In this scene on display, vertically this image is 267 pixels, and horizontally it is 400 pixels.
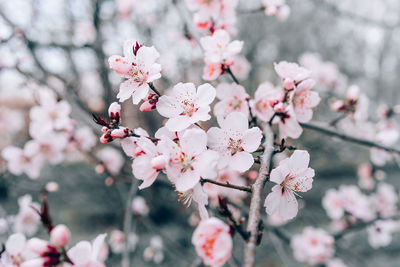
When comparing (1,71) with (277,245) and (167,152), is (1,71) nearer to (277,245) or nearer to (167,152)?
(167,152)

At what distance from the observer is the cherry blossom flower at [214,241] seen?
30.3 inches

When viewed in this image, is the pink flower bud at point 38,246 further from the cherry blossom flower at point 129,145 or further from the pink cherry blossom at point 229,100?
the pink cherry blossom at point 229,100

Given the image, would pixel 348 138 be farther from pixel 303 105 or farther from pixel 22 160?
pixel 22 160

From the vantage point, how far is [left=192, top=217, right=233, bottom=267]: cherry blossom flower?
2.52ft

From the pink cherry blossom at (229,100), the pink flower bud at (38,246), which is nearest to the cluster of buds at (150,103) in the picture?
the pink cherry blossom at (229,100)

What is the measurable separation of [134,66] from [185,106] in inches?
10.2

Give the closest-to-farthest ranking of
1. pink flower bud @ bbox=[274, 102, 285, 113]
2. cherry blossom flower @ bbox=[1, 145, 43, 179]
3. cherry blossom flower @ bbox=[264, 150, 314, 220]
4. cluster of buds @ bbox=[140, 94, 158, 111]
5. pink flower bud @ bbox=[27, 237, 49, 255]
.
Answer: pink flower bud @ bbox=[27, 237, 49, 255], cherry blossom flower @ bbox=[264, 150, 314, 220], cluster of buds @ bbox=[140, 94, 158, 111], pink flower bud @ bbox=[274, 102, 285, 113], cherry blossom flower @ bbox=[1, 145, 43, 179]

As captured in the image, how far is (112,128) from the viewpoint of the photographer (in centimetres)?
108

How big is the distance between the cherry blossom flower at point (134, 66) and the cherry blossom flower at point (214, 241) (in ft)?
1.82

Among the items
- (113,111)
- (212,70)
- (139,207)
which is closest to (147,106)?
(113,111)

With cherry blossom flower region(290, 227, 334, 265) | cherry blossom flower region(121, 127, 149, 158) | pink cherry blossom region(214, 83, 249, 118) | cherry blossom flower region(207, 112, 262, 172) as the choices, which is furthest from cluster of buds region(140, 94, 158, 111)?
cherry blossom flower region(290, 227, 334, 265)

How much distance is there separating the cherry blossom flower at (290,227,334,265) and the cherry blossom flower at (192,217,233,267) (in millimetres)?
2334

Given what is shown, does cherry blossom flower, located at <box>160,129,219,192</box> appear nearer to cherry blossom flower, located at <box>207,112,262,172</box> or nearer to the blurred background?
cherry blossom flower, located at <box>207,112,262,172</box>

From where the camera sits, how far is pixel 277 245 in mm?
2547
